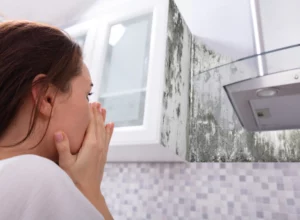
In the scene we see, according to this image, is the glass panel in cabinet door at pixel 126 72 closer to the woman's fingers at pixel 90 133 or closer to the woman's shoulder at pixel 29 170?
the woman's fingers at pixel 90 133

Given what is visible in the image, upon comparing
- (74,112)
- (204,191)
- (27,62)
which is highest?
(27,62)

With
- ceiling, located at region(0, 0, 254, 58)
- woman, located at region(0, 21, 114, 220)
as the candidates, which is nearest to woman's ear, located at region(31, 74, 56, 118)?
woman, located at region(0, 21, 114, 220)

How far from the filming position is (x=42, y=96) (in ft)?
1.59

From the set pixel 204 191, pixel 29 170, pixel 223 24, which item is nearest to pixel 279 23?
pixel 223 24

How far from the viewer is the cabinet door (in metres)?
0.96

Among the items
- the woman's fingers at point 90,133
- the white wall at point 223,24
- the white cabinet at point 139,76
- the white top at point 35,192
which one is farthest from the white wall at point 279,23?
the white top at point 35,192

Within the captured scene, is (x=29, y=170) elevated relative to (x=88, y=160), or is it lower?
elevated

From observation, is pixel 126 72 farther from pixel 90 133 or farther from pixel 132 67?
pixel 90 133

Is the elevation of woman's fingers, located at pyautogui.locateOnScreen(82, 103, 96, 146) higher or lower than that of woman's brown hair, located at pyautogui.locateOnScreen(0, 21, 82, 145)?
lower

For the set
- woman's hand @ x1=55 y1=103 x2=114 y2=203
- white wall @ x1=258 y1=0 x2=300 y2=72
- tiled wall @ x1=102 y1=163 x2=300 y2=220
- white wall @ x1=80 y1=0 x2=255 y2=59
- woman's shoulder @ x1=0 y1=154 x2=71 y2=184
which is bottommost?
tiled wall @ x1=102 y1=163 x2=300 y2=220

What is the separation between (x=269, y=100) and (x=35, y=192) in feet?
2.33

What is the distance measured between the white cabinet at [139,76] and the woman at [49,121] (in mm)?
386

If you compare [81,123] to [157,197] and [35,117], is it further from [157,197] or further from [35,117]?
[157,197]

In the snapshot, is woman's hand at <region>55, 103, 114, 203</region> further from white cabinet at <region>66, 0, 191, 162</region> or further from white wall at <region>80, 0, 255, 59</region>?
white wall at <region>80, 0, 255, 59</region>
